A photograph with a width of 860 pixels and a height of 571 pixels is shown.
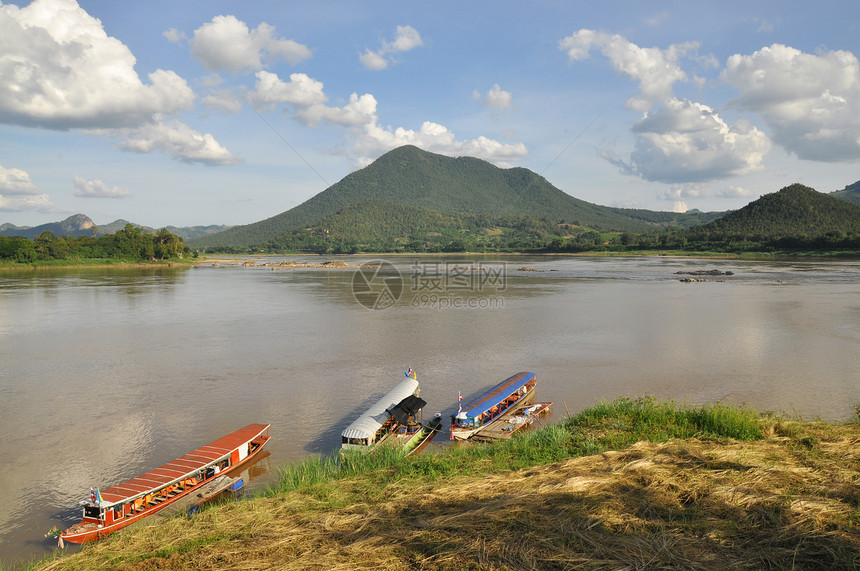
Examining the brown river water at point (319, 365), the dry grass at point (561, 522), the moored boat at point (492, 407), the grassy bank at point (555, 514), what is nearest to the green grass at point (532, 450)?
the grassy bank at point (555, 514)

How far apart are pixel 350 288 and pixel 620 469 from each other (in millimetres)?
51988

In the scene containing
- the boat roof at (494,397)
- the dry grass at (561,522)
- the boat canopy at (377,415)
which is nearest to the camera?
the dry grass at (561,522)

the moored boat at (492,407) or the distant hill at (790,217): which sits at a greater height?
the distant hill at (790,217)

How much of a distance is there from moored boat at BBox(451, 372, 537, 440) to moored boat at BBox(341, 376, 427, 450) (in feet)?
4.42

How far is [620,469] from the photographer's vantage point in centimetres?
884

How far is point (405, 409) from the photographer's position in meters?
14.5

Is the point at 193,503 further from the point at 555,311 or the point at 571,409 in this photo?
the point at 555,311

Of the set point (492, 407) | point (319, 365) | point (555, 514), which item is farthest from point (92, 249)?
point (555, 514)

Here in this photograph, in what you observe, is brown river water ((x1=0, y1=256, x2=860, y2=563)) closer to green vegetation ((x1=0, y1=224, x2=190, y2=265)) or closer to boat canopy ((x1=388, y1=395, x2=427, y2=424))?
boat canopy ((x1=388, y1=395, x2=427, y2=424))

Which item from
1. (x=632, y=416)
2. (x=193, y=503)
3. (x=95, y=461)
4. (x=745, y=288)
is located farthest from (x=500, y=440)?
(x=745, y=288)

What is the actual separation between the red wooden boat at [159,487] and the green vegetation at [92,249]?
10783 cm

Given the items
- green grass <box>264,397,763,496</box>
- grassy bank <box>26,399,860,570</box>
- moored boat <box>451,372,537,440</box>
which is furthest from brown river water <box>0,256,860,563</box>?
grassy bank <box>26,399,860,570</box>

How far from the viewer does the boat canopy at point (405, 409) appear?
1427cm

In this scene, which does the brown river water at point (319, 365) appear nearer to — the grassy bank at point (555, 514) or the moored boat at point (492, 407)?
the moored boat at point (492, 407)
